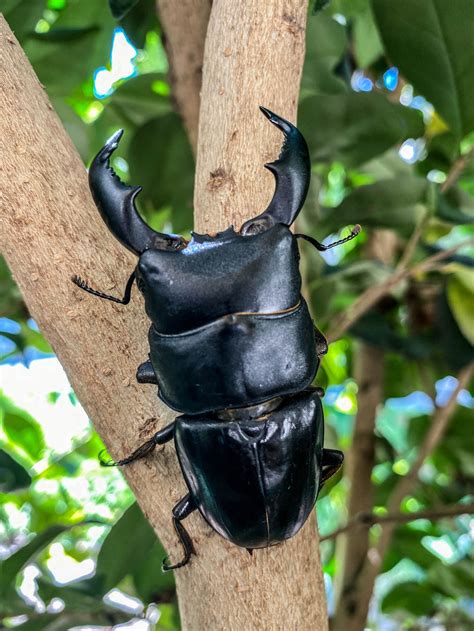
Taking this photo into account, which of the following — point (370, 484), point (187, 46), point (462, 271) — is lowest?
point (370, 484)

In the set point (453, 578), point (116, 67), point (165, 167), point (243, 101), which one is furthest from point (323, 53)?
point (453, 578)

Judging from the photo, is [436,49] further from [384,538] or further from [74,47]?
[384,538]

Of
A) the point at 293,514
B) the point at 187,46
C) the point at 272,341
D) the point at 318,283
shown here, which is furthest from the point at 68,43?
the point at 293,514

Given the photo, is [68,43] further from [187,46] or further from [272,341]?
[272,341]

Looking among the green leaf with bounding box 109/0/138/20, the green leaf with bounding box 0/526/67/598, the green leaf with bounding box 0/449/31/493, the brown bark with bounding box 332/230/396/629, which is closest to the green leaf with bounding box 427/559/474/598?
the brown bark with bounding box 332/230/396/629

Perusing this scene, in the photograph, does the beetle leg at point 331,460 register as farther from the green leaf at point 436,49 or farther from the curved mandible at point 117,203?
the green leaf at point 436,49

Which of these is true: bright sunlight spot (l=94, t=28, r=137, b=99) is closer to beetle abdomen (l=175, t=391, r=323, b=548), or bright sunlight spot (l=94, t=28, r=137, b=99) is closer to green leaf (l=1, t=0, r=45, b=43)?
green leaf (l=1, t=0, r=45, b=43)

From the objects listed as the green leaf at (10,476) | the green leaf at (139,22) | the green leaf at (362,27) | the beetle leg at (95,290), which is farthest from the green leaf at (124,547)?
the green leaf at (362,27)
